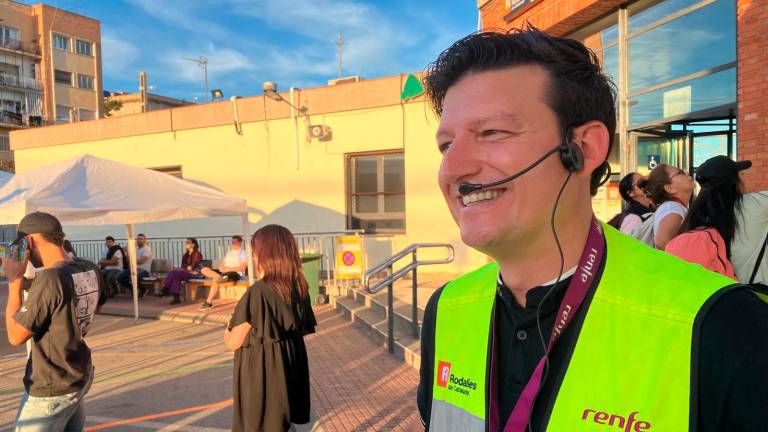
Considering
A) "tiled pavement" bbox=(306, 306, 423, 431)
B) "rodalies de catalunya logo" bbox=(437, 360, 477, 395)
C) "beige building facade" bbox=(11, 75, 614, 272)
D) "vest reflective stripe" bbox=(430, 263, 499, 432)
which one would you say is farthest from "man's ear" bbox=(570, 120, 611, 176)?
"beige building facade" bbox=(11, 75, 614, 272)

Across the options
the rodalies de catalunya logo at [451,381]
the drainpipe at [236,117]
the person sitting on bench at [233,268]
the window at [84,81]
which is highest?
the window at [84,81]

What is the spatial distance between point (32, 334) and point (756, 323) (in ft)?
11.1

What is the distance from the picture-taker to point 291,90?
15094 mm

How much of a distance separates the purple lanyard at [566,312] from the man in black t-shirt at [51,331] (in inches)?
110

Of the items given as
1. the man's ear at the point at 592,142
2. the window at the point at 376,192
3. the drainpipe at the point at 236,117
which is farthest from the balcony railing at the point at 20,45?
the man's ear at the point at 592,142

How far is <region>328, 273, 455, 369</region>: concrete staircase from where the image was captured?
21.4 feet

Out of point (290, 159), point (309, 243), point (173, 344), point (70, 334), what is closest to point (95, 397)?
point (173, 344)

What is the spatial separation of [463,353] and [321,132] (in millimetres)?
13820

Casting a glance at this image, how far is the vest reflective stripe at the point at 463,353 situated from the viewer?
121 cm

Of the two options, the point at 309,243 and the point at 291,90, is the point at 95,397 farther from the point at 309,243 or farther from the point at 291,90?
the point at 291,90

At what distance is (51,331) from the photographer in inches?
119

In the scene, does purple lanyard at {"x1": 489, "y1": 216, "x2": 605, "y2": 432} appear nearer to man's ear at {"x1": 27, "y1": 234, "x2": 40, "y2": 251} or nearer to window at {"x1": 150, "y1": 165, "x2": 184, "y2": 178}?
man's ear at {"x1": 27, "y1": 234, "x2": 40, "y2": 251}

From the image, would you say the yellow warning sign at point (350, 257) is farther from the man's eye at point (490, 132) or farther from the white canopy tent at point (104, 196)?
the man's eye at point (490, 132)

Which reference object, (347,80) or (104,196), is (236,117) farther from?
(104,196)
